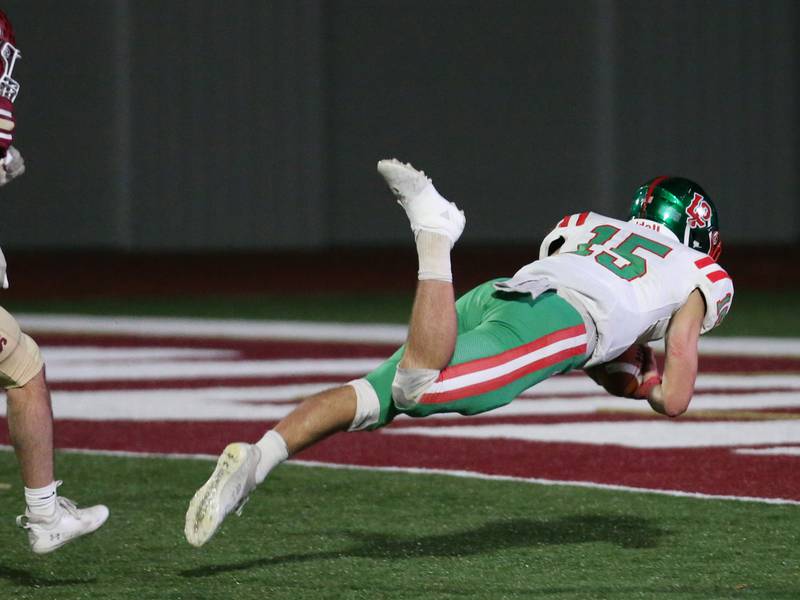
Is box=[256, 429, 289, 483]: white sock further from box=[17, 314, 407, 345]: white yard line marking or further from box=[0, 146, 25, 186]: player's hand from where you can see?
box=[17, 314, 407, 345]: white yard line marking

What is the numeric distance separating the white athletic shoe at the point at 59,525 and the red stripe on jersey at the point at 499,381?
98 cm

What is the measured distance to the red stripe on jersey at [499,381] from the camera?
4.86 meters

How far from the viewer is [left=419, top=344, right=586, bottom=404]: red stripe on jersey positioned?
486 cm

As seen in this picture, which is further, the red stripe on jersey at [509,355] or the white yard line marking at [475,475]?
the white yard line marking at [475,475]

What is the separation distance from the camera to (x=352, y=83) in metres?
25.0

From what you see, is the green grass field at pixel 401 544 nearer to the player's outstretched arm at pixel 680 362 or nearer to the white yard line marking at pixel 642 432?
the player's outstretched arm at pixel 680 362

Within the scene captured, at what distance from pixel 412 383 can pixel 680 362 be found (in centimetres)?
89

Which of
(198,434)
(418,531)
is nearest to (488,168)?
(198,434)

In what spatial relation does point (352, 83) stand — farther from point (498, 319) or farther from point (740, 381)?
point (498, 319)

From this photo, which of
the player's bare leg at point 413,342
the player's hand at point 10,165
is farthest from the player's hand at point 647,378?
the player's hand at point 10,165

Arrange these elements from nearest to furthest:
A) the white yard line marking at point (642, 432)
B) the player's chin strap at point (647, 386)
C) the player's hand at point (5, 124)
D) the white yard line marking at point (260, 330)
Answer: the player's hand at point (5, 124) < the player's chin strap at point (647, 386) < the white yard line marking at point (642, 432) < the white yard line marking at point (260, 330)

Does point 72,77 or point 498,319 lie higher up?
point 498,319

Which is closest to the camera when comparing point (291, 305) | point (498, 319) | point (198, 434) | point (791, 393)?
point (498, 319)

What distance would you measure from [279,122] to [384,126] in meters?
1.76
